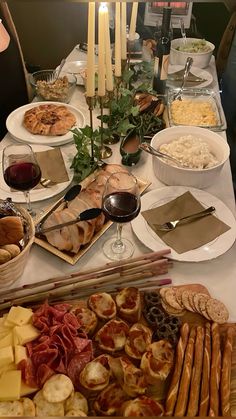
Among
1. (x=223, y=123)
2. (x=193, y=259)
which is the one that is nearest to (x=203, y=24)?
(x=223, y=123)

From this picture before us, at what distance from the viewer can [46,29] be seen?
395 centimetres

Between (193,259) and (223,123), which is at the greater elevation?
(223,123)

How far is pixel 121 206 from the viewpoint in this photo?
1.14 metres

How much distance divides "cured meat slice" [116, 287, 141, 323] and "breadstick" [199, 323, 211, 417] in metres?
0.19

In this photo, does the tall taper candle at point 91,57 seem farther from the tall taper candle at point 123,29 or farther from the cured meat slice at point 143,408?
the cured meat slice at point 143,408

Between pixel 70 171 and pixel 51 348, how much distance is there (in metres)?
0.75

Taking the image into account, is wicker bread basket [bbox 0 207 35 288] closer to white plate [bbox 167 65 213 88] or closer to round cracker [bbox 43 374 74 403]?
round cracker [bbox 43 374 74 403]

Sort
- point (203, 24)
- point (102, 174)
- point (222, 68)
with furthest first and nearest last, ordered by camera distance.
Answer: point (203, 24) < point (222, 68) < point (102, 174)

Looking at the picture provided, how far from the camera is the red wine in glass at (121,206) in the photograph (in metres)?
1.12

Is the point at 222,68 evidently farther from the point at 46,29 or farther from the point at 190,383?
the point at 190,383

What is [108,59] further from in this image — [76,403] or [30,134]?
[76,403]

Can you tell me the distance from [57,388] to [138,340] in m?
0.23

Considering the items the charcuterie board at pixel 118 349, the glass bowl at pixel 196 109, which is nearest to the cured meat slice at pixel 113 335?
the charcuterie board at pixel 118 349

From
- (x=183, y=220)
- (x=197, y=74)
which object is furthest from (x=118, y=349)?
(x=197, y=74)
